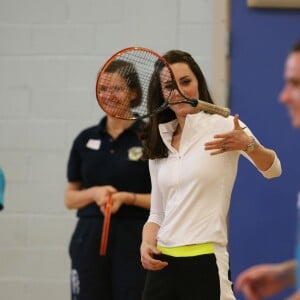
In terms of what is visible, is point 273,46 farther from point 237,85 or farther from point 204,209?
point 204,209

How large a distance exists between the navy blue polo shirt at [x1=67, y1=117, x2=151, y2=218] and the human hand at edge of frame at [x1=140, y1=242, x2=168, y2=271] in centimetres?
59

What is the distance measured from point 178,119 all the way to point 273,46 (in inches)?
49.8

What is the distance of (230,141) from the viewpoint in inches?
81.6

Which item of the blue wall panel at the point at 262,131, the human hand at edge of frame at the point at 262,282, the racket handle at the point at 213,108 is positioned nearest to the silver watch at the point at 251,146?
the racket handle at the point at 213,108

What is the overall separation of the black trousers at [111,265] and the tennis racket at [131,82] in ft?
1.95

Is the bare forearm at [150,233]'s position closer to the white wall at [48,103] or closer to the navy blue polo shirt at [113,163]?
the navy blue polo shirt at [113,163]

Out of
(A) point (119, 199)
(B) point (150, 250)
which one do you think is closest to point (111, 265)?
(A) point (119, 199)

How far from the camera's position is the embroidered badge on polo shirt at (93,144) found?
118 inches

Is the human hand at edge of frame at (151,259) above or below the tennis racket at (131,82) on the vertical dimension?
below

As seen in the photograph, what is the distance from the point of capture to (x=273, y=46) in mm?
3473

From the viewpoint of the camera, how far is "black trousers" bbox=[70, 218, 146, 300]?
2.84m

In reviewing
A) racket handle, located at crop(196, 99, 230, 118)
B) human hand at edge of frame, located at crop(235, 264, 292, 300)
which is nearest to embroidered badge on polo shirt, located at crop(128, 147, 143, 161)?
racket handle, located at crop(196, 99, 230, 118)

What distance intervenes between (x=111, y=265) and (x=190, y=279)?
2.58 ft

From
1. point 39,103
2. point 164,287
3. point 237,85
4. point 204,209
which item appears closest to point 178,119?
point 204,209
